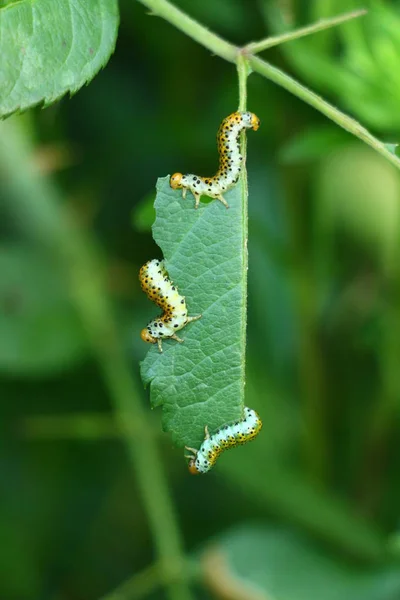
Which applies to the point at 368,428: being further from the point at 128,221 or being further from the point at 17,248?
the point at 17,248

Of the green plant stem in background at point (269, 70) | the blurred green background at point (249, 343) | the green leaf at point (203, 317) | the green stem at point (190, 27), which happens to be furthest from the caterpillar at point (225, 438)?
the blurred green background at point (249, 343)

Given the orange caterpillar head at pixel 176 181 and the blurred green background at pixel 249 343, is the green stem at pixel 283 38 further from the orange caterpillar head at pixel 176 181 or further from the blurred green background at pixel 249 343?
the blurred green background at pixel 249 343

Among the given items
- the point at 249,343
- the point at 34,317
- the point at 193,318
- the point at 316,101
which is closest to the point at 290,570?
the point at 249,343

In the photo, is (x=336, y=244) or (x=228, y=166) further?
(x=336, y=244)

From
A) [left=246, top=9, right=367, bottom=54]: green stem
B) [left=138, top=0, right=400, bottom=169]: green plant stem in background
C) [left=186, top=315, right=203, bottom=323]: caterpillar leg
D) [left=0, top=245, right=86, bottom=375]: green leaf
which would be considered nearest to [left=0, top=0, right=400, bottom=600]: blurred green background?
[left=0, top=245, right=86, bottom=375]: green leaf

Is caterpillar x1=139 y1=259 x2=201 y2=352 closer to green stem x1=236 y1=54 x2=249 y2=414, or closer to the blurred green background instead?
green stem x1=236 y1=54 x2=249 y2=414

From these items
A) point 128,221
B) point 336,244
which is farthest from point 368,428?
point 128,221
